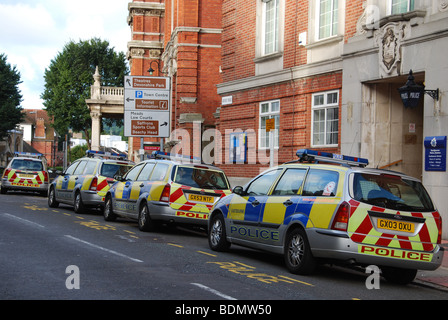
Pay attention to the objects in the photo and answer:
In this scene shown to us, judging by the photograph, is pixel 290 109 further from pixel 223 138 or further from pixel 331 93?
pixel 223 138

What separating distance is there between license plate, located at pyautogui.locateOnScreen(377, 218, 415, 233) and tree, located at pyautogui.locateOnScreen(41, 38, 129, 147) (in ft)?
199

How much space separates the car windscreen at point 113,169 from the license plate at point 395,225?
483 inches

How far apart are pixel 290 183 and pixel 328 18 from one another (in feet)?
31.0

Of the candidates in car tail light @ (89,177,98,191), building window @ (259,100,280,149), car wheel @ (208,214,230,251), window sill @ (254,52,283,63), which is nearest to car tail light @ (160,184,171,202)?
car wheel @ (208,214,230,251)

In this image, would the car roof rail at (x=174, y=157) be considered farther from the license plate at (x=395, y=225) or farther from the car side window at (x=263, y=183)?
the license plate at (x=395, y=225)

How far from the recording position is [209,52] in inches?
1324

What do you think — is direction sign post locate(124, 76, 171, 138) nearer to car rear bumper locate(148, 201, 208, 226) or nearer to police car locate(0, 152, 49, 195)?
police car locate(0, 152, 49, 195)

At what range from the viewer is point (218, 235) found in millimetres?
12539

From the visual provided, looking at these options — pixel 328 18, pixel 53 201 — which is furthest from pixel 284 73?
pixel 53 201

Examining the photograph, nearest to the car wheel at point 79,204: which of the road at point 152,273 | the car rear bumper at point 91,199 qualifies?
the car rear bumper at point 91,199

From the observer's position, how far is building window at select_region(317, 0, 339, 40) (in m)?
18.8

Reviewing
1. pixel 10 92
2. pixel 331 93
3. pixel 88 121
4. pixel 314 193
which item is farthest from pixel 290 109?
pixel 88 121

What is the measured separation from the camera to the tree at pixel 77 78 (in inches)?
2667
